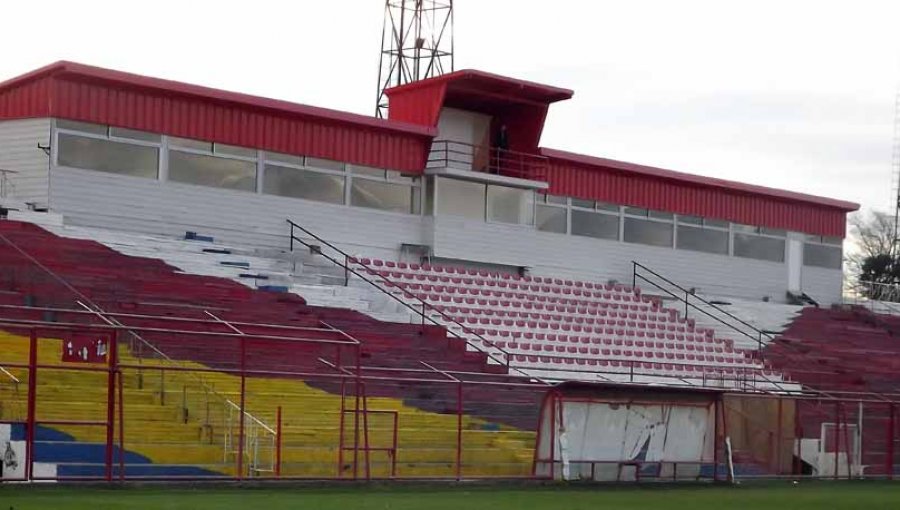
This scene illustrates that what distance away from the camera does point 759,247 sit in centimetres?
4788

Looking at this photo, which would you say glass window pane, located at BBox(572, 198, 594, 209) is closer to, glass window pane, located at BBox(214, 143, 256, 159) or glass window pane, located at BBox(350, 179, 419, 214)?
glass window pane, located at BBox(350, 179, 419, 214)

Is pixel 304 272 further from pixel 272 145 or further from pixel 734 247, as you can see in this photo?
pixel 734 247

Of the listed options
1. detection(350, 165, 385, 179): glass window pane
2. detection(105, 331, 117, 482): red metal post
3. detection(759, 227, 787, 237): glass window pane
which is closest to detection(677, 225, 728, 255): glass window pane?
detection(759, 227, 787, 237): glass window pane

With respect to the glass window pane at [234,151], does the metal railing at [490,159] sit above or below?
above

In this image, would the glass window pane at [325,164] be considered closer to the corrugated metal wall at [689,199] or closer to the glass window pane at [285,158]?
the glass window pane at [285,158]

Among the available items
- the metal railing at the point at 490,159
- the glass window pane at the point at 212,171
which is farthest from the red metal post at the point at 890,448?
the glass window pane at the point at 212,171

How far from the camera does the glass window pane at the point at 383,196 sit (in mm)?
37094

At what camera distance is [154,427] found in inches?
877

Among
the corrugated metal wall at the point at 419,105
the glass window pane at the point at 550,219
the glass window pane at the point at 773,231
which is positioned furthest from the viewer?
the glass window pane at the point at 773,231

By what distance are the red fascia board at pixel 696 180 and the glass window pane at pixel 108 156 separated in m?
12.0

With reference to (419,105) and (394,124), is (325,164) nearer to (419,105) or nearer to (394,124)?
(394,124)

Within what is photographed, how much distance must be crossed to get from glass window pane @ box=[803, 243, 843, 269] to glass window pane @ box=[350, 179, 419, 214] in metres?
16.8

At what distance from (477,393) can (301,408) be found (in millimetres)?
4659

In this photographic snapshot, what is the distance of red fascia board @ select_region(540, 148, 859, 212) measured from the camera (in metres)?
42.0
